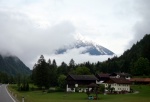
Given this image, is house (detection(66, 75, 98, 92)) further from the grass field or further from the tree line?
the grass field

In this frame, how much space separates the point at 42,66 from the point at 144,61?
4554 cm

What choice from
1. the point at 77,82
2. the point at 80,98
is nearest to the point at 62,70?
the point at 77,82

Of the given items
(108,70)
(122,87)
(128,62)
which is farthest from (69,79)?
(108,70)

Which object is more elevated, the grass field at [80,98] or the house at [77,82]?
the house at [77,82]

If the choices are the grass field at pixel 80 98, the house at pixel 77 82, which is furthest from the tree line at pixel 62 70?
the grass field at pixel 80 98

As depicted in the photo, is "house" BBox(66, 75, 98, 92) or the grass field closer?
the grass field

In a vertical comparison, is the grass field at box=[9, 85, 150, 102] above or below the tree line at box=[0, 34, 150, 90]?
below

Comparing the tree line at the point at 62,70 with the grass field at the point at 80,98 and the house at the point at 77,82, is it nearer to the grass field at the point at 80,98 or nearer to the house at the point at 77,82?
the house at the point at 77,82

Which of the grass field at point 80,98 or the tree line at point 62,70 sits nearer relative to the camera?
the grass field at point 80,98

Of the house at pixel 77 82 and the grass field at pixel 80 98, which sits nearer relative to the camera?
the grass field at pixel 80 98

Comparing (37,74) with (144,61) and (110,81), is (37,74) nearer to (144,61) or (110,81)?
(110,81)

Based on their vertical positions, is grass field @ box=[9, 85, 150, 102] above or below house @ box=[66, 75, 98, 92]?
below

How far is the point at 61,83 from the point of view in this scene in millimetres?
122562

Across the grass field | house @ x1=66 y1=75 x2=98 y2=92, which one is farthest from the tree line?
the grass field
